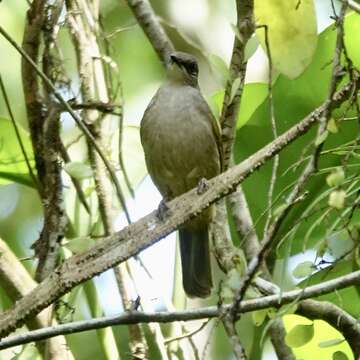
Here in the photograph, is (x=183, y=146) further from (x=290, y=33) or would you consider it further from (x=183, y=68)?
(x=290, y=33)

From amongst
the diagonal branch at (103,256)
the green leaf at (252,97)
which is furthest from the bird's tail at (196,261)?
the diagonal branch at (103,256)

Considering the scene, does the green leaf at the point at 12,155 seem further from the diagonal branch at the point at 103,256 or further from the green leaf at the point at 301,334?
the green leaf at the point at 301,334

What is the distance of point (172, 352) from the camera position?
2.63 m

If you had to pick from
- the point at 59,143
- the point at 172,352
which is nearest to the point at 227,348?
the point at 172,352

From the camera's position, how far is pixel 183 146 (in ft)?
10.5

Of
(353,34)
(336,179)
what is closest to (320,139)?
(336,179)

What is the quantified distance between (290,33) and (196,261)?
4.19ft

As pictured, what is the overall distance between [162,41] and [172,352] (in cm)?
98

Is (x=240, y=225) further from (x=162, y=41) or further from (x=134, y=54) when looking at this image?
(x=134, y=54)

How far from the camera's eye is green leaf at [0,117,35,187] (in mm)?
2908

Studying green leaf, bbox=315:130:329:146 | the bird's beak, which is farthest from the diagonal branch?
the bird's beak

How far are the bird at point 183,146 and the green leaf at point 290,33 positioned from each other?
107 cm

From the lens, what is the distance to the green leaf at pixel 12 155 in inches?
114

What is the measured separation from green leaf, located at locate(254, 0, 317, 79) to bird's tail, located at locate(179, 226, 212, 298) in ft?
3.36
